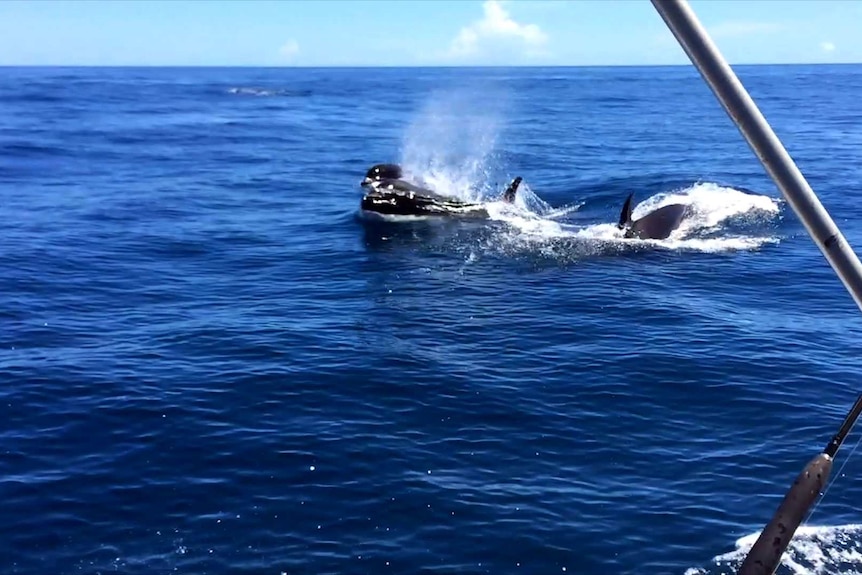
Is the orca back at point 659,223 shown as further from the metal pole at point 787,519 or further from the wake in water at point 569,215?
the metal pole at point 787,519

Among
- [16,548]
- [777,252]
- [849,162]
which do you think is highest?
[849,162]

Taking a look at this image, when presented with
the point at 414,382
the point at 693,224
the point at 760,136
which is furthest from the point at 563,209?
the point at 760,136

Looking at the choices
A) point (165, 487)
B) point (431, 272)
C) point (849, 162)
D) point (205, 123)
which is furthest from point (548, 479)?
point (205, 123)

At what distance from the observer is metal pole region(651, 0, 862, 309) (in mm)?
3686

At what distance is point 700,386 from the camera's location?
2036 cm

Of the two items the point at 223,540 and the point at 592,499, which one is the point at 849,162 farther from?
the point at 223,540

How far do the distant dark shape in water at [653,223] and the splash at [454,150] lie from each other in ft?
31.8

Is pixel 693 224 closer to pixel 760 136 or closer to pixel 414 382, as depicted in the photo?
pixel 414 382

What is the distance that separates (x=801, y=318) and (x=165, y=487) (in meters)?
18.0

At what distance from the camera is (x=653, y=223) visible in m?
35.3

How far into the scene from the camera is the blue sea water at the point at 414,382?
47.8 ft

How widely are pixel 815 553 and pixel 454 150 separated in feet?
155

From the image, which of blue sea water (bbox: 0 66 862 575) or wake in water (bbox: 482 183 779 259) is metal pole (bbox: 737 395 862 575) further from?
wake in water (bbox: 482 183 779 259)

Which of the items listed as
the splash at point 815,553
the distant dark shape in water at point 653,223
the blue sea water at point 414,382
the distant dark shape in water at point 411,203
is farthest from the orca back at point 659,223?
the splash at point 815,553
